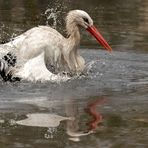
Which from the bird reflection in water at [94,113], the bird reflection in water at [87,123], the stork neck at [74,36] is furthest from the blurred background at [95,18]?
the bird reflection in water at [87,123]

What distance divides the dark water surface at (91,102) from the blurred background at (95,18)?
0.04 metres

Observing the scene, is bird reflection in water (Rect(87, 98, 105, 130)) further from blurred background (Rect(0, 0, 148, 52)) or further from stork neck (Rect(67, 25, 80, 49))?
blurred background (Rect(0, 0, 148, 52))

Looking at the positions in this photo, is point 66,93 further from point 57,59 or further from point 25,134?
point 25,134

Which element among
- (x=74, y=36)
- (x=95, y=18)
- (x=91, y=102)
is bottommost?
(x=95, y=18)

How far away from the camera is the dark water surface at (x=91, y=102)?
791 centimetres

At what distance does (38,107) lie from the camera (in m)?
9.43

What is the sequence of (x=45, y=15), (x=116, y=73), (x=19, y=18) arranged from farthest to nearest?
(x=45, y=15) → (x=19, y=18) → (x=116, y=73)

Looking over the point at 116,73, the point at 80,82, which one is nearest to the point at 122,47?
the point at 116,73

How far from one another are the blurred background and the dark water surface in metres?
0.04

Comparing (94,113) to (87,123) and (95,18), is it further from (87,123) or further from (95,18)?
(95,18)

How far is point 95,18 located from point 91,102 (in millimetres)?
10030

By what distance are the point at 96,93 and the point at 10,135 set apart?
9.42ft

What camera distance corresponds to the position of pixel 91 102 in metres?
9.95

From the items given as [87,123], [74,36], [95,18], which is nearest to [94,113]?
[87,123]
